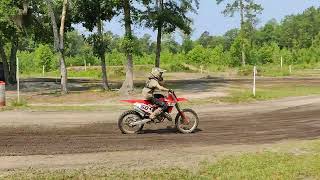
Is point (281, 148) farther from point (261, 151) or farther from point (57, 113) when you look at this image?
point (57, 113)

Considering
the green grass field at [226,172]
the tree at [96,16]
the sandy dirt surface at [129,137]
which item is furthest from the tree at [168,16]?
the green grass field at [226,172]

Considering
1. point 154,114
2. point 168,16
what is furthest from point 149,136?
point 168,16

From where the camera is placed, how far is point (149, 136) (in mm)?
14023

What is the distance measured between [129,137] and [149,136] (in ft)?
1.85

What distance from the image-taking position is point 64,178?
8.77 meters

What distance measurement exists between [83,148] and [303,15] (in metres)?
158

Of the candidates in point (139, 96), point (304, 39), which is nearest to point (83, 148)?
point (139, 96)

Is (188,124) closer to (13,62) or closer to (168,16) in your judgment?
(168,16)

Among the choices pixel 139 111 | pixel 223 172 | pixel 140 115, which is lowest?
pixel 223 172

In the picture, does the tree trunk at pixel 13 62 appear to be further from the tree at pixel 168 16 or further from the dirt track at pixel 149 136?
the dirt track at pixel 149 136

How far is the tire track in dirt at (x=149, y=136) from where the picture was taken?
40.1ft

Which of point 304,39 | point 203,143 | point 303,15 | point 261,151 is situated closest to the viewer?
point 261,151

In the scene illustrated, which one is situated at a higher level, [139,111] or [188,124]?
[139,111]

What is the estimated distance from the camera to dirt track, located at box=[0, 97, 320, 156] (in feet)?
40.1
